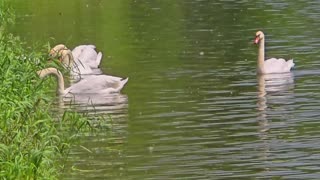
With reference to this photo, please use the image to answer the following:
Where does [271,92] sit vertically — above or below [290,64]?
below

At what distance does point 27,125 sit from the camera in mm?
11258

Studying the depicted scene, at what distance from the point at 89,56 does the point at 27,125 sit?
10926 mm

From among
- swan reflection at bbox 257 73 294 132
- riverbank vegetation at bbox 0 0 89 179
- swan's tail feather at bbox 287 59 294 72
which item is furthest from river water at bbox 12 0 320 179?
riverbank vegetation at bbox 0 0 89 179

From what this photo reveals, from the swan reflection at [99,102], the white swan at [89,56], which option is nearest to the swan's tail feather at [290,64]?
the swan reflection at [99,102]

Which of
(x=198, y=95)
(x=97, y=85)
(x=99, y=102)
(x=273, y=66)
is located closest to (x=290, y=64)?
(x=273, y=66)

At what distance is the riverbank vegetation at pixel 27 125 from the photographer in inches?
406

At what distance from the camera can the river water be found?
42.2ft

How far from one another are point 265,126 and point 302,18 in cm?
1403

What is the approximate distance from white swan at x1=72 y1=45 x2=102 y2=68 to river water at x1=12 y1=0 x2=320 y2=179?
0.33 meters

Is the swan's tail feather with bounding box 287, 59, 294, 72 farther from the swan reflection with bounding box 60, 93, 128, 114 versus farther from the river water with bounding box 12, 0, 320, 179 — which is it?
the swan reflection with bounding box 60, 93, 128, 114

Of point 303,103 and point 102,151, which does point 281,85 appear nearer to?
point 303,103

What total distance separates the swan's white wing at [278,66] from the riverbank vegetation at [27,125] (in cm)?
814

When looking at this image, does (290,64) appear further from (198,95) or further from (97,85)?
(97,85)

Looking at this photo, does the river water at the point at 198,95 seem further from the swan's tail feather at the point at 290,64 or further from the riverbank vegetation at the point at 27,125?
the riverbank vegetation at the point at 27,125
